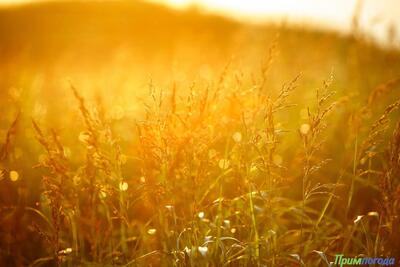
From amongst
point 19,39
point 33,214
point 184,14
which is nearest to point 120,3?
point 184,14

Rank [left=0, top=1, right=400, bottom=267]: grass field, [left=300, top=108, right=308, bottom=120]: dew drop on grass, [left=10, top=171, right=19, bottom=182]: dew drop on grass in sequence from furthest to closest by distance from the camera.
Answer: [left=300, top=108, right=308, bottom=120]: dew drop on grass → [left=10, top=171, right=19, bottom=182]: dew drop on grass → [left=0, top=1, right=400, bottom=267]: grass field

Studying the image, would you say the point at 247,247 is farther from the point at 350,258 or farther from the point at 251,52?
the point at 251,52

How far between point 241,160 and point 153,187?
0.49m

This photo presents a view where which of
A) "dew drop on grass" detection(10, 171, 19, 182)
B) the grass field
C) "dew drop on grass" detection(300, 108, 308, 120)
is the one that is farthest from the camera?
"dew drop on grass" detection(300, 108, 308, 120)

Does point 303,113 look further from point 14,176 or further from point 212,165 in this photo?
point 14,176

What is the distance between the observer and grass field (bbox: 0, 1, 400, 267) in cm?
227

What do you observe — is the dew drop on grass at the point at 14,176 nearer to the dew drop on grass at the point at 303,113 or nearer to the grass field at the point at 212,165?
the grass field at the point at 212,165

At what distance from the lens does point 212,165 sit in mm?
2416

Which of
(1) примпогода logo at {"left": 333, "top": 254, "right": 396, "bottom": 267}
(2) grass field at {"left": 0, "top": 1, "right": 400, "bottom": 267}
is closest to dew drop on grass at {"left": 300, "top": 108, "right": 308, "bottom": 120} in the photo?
(2) grass field at {"left": 0, "top": 1, "right": 400, "bottom": 267}

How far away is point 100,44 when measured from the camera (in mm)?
17188

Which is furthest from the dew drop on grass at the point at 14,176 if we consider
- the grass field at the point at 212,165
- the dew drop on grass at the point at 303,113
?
the dew drop on grass at the point at 303,113

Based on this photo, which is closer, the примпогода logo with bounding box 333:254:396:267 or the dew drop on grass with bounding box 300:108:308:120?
the примпогода logo with bounding box 333:254:396:267

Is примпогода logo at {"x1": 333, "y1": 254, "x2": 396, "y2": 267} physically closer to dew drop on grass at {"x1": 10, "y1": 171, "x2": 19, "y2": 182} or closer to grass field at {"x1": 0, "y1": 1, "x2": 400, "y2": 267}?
grass field at {"x1": 0, "y1": 1, "x2": 400, "y2": 267}

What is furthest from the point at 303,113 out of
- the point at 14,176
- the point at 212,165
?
the point at 14,176
